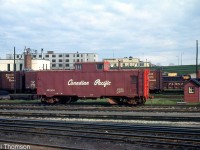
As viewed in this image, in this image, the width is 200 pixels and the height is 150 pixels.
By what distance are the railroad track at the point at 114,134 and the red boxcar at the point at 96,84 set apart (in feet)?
41.5

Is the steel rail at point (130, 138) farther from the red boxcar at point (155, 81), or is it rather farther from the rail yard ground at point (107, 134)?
the red boxcar at point (155, 81)

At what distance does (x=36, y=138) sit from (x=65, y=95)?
16328mm

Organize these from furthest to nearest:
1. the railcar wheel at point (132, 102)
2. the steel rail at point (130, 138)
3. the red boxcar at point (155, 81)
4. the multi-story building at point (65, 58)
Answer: the multi-story building at point (65, 58) → the red boxcar at point (155, 81) → the railcar wheel at point (132, 102) → the steel rail at point (130, 138)

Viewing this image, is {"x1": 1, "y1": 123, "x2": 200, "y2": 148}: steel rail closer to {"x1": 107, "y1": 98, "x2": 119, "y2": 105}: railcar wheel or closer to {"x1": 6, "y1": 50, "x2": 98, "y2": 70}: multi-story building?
{"x1": 107, "y1": 98, "x2": 119, "y2": 105}: railcar wheel

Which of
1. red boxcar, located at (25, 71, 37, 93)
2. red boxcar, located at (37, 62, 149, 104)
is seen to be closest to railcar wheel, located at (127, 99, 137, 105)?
red boxcar, located at (37, 62, 149, 104)

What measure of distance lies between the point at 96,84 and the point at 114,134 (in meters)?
15.8

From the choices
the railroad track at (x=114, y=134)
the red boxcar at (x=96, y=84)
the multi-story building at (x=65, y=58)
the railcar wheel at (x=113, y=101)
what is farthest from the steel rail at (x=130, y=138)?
the multi-story building at (x=65, y=58)

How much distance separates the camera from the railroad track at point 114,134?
12.1 metres

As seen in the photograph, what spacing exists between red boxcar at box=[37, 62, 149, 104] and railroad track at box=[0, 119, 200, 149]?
12.6 meters

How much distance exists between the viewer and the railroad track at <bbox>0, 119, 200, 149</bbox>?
12094 mm

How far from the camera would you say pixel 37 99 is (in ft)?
124

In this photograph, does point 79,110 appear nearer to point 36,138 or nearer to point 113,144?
point 36,138

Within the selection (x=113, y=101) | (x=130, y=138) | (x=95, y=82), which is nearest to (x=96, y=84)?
(x=95, y=82)

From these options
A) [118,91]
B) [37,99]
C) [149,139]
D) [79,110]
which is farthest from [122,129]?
[37,99]
